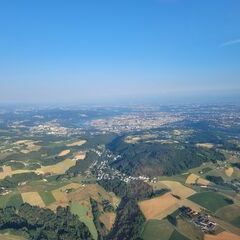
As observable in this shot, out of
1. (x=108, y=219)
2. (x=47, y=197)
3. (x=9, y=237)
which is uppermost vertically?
(x=9, y=237)

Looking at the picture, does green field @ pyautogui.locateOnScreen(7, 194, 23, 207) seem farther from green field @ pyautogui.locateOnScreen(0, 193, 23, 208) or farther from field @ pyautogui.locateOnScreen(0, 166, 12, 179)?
field @ pyautogui.locateOnScreen(0, 166, 12, 179)

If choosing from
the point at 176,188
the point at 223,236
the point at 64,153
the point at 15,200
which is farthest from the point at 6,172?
the point at 223,236

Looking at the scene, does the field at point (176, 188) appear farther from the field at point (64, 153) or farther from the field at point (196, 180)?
the field at point (64, 153)

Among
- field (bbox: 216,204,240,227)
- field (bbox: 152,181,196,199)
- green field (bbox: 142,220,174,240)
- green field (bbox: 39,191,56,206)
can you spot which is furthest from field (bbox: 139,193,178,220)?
green field (bbox: 39,191,56,206)

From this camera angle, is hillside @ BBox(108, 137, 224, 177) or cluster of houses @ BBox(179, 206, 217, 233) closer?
cluster of houses @ BBox(179, 206, 217, 233)

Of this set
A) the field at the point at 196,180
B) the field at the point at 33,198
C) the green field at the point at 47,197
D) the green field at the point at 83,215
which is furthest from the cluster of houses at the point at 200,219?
the field at the point at 33,198

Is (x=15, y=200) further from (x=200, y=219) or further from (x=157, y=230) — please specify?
(x=200, y=219)
